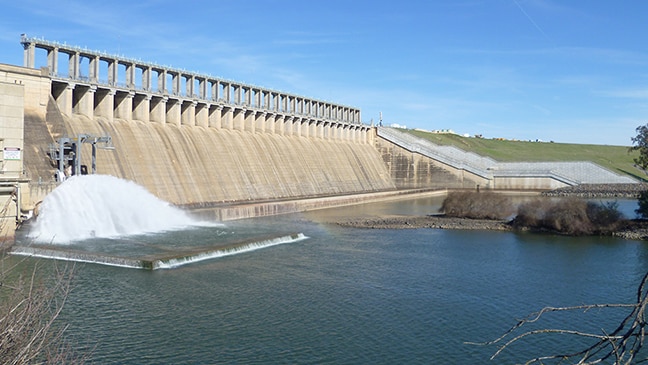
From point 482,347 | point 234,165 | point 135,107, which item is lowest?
point 482,347

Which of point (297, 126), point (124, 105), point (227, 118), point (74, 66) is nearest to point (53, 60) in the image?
point (74, 66)

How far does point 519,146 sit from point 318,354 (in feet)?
356

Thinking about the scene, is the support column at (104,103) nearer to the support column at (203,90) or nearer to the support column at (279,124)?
the support column at (203,90)

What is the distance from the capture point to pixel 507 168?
7488cm

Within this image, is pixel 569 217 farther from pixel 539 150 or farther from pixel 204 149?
pixel 539 150

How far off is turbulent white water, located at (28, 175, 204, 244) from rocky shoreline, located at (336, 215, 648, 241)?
10.5 m

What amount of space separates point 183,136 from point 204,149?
6.02 feet

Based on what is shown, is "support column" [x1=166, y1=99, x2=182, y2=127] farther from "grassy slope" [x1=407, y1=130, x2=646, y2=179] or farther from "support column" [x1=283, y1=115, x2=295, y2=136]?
Answer: "grassy slope" [x1=407, y1=130, x2=646, y2=179]

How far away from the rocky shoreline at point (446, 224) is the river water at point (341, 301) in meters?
5.93

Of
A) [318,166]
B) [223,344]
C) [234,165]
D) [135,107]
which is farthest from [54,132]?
[318,166]

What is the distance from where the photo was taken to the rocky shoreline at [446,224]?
33344mm

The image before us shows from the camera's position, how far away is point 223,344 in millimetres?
12859

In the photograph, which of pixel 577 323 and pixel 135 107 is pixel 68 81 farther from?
pixel 577 323

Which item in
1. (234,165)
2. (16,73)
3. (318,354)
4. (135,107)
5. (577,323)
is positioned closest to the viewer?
(318,354)
